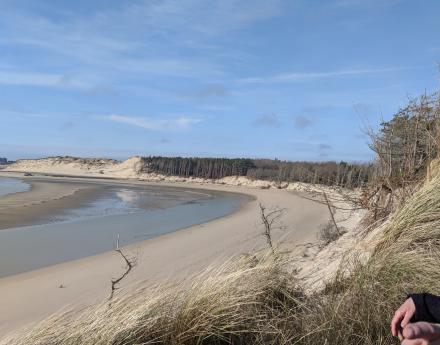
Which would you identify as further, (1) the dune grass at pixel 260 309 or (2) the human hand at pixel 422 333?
(1) the dune grass at pixel 260 309

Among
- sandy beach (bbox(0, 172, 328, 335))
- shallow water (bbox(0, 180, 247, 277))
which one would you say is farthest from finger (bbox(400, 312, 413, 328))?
shallow water (bbox(0, 180, 247, 277))

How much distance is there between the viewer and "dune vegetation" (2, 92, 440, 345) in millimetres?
3226

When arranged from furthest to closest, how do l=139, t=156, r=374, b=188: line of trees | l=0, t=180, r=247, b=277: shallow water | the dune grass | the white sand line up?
l=139, t=156, r=374, b=188: line of trees
l=0, t=180, r=247, b=277: shallow water
the white sand
the dune grass

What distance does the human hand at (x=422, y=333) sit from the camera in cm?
217

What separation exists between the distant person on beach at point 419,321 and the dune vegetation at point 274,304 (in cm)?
107

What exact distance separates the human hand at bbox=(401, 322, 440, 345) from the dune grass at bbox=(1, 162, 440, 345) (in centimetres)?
114

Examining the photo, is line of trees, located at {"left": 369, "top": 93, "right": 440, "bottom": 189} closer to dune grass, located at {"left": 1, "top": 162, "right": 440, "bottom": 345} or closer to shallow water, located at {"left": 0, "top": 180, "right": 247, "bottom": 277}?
dune grass, located at {"left": 1, "top": 162, "right": 440, "bottom": 345}

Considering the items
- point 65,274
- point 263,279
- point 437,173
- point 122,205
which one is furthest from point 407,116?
point 122,205

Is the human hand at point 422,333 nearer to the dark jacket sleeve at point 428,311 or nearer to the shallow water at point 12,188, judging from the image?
the dark jacket sleeve at point 428,311

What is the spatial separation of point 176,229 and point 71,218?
6150mm

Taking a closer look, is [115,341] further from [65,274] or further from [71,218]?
[71,218]

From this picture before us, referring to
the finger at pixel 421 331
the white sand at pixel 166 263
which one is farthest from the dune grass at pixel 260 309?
the finger at pixel 421 331

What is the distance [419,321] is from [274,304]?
179cm

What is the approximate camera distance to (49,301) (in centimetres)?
1086
